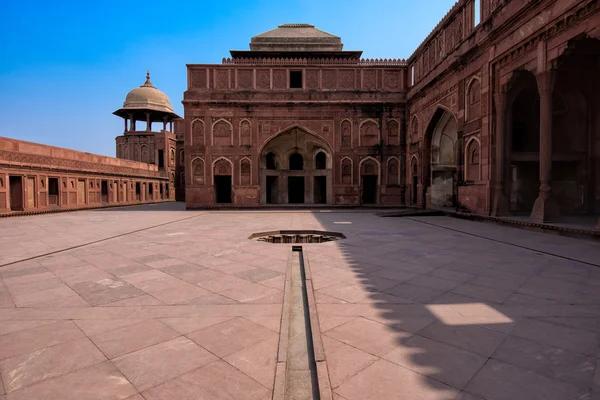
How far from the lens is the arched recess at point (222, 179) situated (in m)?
16.9

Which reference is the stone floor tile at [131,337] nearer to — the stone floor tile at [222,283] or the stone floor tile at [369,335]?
the stone floor tile at [222,283]

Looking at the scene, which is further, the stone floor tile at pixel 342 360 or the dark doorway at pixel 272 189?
the dark doorway at pixel 272 189

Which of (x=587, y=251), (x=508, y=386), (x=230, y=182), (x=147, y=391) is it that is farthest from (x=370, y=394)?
(x=230, y=182)

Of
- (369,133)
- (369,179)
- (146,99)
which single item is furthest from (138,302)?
(146,99)

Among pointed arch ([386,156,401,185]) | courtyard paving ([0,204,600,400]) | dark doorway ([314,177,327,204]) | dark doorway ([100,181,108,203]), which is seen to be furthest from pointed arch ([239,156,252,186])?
courtyard paving ([0,204,600,400])

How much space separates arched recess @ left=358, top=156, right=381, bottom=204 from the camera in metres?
17.2

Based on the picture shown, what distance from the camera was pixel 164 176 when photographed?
94.2ft

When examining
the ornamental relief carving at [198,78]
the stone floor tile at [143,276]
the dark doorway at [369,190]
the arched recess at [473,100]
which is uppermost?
the ornamental relief carving at [198,78]

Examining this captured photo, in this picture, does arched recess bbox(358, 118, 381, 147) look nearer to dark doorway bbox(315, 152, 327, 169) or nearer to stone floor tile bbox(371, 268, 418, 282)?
dark doorway bbox(315, 152, 327, 169)

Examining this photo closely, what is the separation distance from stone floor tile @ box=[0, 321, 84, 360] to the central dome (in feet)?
102

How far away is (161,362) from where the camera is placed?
1.86m

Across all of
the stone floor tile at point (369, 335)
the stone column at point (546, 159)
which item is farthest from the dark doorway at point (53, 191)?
the stone column at point (546, 159)

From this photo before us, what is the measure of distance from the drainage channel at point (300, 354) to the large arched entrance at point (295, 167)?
51.6 ft

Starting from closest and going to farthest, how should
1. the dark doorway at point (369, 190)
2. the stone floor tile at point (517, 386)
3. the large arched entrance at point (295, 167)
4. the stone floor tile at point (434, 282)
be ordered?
the stone floor tile at point (517, 386) < the stone floor tile at point (434, 282) < the dark doorway at point (369, 190) < the large arched entrance at point (295, 167)
